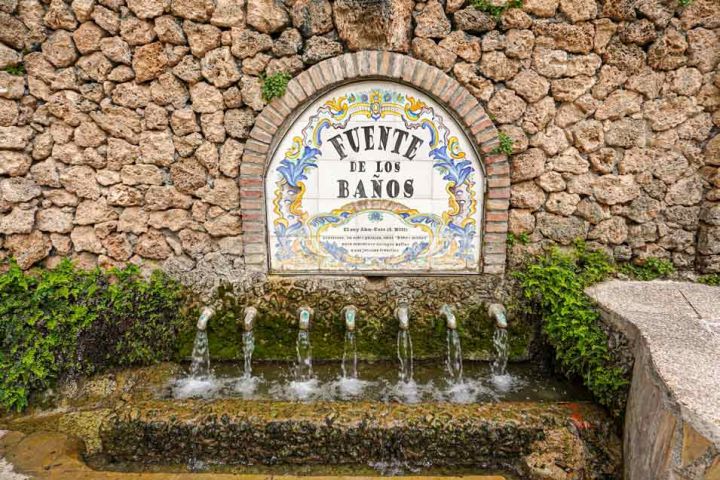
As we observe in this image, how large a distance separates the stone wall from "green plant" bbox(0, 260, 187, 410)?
18 cm

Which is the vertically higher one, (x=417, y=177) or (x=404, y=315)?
(x=417, y=177)

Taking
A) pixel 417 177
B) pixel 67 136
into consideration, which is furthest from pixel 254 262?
pixel 67 136

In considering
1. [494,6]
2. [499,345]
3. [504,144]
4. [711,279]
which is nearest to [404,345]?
[499,345]

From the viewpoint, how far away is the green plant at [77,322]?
297 cm

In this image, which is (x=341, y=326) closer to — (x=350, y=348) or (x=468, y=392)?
(x=350, y=348)

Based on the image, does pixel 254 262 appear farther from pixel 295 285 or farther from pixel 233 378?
pixel 233 378

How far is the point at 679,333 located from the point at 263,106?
304 cm

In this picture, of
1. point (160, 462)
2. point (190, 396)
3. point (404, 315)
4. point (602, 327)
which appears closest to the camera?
point (160, 462)

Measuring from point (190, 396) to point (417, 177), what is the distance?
2.31 metres

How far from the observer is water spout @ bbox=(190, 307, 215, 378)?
129 inches

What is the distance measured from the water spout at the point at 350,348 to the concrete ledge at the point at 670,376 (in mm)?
1748

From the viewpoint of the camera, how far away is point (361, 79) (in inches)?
121

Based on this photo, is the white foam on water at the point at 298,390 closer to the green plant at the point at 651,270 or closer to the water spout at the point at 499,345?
the water spout at the point at 499,345

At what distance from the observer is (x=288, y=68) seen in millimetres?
3023
